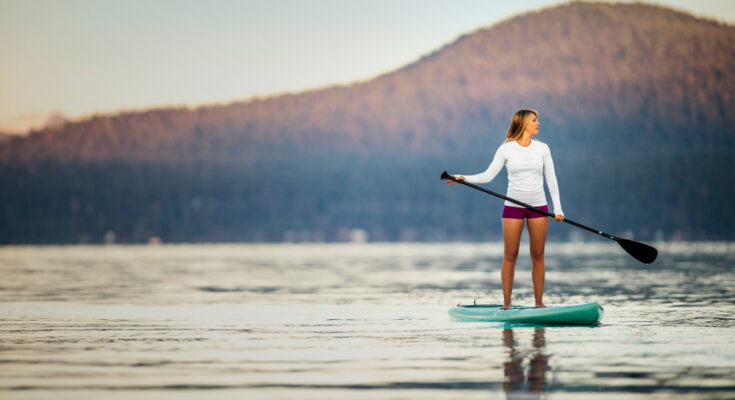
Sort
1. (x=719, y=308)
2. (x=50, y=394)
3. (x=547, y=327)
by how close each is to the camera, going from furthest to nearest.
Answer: (x=719, y=308)
(x=547, y=327)
(x=50, y=394)

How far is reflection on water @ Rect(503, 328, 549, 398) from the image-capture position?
9.34 meters

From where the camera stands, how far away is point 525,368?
34.4 feet

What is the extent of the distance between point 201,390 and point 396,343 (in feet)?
13.2

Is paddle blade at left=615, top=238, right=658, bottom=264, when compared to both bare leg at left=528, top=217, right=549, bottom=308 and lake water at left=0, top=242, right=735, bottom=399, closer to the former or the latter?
lake water at left=0, top=242, right=735, bottom=399

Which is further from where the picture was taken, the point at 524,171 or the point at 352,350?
the point at 524,171

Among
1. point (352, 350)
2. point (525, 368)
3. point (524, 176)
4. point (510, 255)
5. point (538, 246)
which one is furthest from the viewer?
point (510, 255)

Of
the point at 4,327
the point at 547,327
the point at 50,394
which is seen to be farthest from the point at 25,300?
the point at 50,394

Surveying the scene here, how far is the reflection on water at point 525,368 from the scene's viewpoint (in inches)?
368

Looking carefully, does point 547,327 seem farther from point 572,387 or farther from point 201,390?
point 201,390

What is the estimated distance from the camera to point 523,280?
1278 inches

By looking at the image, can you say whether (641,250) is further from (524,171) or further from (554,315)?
(524,171)

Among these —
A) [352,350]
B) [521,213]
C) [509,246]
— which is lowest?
[352,350]

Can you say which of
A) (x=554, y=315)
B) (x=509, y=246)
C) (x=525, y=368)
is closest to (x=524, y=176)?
(x=509, y=246)

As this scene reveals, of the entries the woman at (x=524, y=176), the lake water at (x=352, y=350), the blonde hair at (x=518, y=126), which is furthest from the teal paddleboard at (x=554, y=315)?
the blonde hair at (x=518, y=126)
